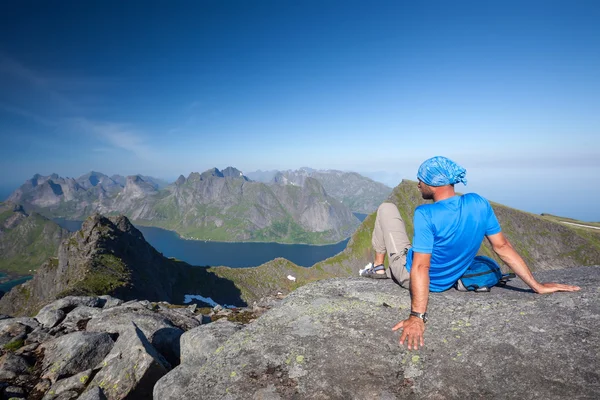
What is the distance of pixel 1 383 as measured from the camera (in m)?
7.92

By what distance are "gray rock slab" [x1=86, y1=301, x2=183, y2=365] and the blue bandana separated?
964 centimetres

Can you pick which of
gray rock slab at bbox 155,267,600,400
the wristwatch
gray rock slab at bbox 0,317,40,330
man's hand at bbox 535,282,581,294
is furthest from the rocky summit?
gray rock slab at bbox 0,317,40,330

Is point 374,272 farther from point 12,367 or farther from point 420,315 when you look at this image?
point 12,367

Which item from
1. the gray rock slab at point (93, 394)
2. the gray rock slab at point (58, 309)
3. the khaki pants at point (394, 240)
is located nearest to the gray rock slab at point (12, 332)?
the gray rock slab at point (58, 309)

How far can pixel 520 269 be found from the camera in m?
7.25

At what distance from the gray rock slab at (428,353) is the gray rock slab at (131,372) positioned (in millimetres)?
1980

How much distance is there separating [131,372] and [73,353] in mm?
2968

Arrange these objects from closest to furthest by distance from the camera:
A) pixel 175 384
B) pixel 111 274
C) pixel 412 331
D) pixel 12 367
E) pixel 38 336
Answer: pixel 175 384
pixel 412 331
pixel 12 367
pixel 38 336
pixel 111 274

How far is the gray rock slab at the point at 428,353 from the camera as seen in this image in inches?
192

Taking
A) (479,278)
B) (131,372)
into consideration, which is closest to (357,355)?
(479,278)

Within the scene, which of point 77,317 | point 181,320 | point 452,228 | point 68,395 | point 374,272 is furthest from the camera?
point 77,317

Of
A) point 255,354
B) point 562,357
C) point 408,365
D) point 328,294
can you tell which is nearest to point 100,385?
point 255,354

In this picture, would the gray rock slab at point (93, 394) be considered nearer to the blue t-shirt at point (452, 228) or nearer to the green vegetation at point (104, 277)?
the blue t-shirt at point (452, 228)

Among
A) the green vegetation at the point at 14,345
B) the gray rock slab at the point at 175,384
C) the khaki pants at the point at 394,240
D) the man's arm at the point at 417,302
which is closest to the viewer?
the gray rock slab at the point at 175,384
